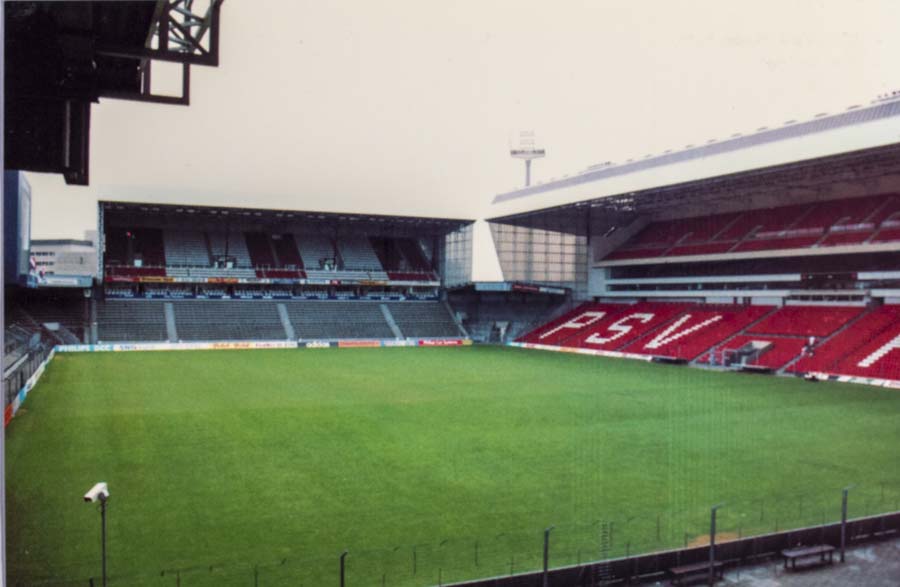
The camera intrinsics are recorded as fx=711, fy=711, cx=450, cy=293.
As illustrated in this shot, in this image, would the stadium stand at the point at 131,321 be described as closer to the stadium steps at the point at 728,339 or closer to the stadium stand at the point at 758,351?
the stadium steps at the point at 728,339

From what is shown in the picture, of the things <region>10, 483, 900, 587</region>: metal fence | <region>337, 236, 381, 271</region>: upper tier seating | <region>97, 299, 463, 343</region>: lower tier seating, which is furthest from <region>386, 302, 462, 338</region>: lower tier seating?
<region>10, 483, 900, 587</region>: metal fence

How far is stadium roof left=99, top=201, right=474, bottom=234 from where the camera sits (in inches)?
2007

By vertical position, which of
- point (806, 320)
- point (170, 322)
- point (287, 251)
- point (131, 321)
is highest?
point (287, 251)

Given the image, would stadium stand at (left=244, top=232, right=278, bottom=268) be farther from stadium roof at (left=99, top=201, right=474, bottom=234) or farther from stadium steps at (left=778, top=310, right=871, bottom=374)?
stadium steps at (left=778, top=310, right=871, bottom=374)

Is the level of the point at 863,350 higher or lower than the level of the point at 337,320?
higher

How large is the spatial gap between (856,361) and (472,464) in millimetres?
26296

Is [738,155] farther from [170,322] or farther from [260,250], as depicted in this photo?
[170,322]

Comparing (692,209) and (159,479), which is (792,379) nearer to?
(692,209)

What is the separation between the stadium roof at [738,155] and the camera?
31453mm

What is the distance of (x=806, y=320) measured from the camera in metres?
41.5

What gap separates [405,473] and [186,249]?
4574 centimetres

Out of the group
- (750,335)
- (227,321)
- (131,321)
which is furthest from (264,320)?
(750,335)

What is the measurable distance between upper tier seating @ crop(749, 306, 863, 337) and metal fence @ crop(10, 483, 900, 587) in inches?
1143

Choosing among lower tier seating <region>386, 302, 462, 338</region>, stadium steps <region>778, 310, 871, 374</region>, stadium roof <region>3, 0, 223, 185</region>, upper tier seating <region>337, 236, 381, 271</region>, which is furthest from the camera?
upper tier seating <region>337, 236, 381, 271</region>
